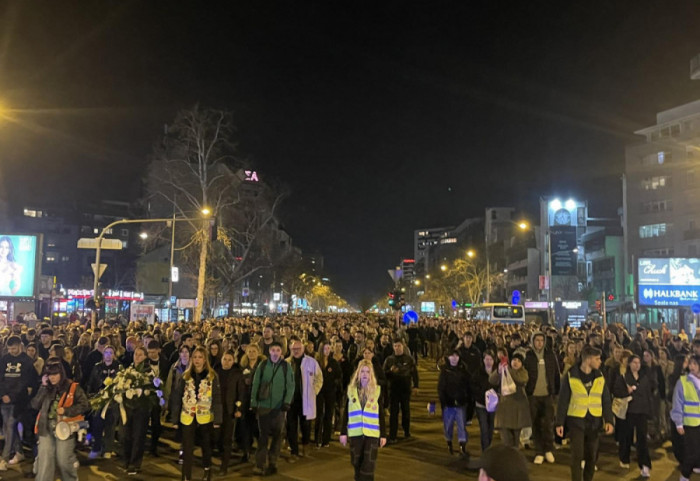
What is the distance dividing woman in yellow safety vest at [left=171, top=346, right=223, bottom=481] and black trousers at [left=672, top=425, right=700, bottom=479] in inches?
247

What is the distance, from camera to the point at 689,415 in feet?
27.4

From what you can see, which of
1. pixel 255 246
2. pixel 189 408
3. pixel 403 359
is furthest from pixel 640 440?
pixel 255 246

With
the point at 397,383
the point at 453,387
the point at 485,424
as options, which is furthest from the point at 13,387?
the point at 485,424

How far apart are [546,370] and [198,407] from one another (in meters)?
5.60

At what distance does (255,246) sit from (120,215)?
6656 cm

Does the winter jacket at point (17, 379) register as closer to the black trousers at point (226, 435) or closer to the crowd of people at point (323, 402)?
the crowd of people at point (323, 402)

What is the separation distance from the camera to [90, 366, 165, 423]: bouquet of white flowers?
923 cm

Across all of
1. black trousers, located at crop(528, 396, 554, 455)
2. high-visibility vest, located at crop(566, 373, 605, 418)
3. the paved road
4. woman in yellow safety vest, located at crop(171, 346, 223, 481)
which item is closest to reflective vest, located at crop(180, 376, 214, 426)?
woman in yellow safety vest, located at crop(171, 346, 223, 481)

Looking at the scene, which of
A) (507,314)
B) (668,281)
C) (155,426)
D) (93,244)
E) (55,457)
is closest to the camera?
(55,457)

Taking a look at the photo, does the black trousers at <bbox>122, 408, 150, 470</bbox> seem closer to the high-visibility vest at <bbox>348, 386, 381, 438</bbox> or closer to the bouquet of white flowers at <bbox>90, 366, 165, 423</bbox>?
the bouquet of white flowers at <bbox>90, 366, 165, 423</bbox>

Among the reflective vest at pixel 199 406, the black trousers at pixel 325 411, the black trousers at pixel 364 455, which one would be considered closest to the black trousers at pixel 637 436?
the black trousers at pixel 364 455

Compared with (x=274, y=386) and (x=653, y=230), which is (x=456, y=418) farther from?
(x=653, y=230)

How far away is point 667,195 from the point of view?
58625mm

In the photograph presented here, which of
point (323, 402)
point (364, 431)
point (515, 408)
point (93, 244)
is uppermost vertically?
point (93, 244)
